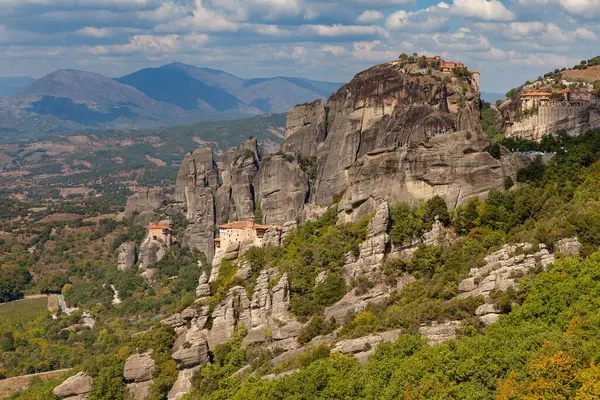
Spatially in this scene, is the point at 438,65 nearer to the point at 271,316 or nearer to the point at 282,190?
the point at 282,190

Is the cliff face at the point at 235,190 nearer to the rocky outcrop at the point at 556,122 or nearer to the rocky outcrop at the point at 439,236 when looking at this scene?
the rocky outcrop at the point at 556,122

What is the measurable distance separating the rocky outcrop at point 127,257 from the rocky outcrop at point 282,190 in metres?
20.3

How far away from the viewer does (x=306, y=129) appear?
95500mm

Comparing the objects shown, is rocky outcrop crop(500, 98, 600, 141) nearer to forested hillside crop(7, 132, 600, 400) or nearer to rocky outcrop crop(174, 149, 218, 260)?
forested hillside crop(7, 132, 600, 400)

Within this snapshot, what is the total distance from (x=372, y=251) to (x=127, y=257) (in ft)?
205

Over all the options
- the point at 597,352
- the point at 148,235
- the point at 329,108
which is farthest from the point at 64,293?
the point at 597,352

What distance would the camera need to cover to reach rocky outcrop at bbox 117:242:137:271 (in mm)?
102738

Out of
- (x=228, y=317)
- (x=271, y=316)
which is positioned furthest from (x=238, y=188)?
(x=271, y=316)

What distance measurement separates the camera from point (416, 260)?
44.7 meters

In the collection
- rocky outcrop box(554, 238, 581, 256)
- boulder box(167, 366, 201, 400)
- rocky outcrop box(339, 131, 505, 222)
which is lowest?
boulder box(167, 366, 201, 400)

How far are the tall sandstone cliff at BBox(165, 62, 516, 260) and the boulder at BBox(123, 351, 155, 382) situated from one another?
622 inches

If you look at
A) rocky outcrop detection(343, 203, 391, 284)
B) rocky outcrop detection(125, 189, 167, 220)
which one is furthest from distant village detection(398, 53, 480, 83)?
rocky outcrop detection(125, 189, 167, 220)

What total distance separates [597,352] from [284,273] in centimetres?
2437

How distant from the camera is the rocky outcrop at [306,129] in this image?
3671 inches
